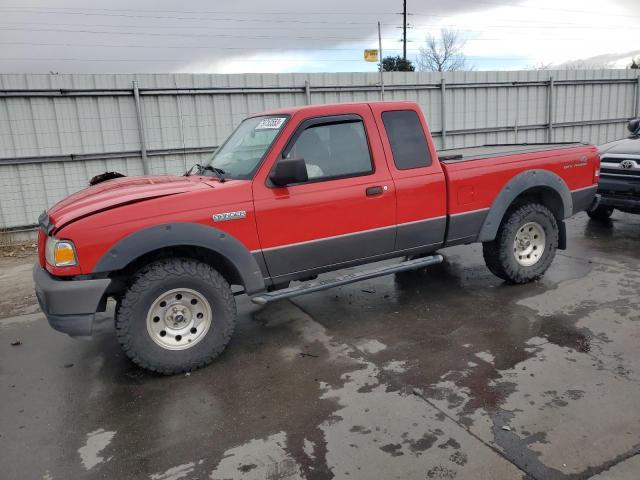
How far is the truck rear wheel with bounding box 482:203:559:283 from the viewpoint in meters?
5.59

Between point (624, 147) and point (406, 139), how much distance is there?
502cm

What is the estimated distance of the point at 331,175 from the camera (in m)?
4.51

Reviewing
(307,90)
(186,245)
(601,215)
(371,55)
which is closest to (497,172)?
(186,245)

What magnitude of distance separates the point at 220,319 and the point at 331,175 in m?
1.55

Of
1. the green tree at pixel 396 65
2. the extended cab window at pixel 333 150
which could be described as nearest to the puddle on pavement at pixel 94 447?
the extended cab window at pixel 333 150

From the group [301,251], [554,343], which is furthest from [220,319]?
[554,343]

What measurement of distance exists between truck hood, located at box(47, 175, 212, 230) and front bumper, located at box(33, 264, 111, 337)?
0.43 m

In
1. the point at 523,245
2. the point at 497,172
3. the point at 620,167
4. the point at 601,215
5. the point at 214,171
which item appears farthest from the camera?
the point at 601,215

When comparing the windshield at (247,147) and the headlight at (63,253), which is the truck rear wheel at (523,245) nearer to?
the windshield at (247,147)

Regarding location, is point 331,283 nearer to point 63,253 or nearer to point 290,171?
point 290,171

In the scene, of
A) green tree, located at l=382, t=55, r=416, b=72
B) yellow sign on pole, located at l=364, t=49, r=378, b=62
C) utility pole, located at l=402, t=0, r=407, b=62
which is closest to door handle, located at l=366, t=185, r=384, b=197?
yellow sign on pole, located at l=364, t=49, r=378, b=62

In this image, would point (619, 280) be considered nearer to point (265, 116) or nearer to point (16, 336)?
point (265, 116)

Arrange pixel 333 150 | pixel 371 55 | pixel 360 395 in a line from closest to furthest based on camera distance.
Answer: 1. pixel 360 395
2. pixel 333 150
3. pixel 371 55

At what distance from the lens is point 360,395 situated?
11.8ft
